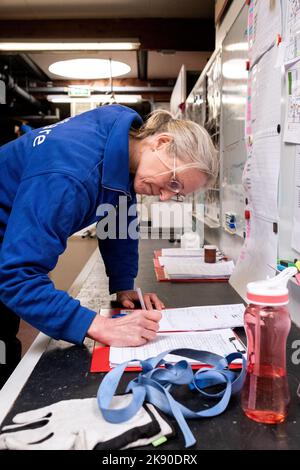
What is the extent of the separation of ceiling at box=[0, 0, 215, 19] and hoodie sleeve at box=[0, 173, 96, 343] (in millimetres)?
3332

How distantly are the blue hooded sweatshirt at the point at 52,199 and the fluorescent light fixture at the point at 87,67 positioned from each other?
2612mm

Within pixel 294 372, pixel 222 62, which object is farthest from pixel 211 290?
pixel 222 62

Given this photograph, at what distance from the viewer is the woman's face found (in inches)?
42.7

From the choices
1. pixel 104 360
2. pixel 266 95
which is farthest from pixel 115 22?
pixel 104 360

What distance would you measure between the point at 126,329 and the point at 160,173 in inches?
16.3

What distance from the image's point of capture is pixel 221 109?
1.98 metres

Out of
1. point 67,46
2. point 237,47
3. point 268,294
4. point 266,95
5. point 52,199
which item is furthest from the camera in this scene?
point 67,46

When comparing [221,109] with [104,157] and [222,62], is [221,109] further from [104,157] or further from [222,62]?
[104,157]

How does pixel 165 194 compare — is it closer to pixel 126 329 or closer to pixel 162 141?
pixel 162 141

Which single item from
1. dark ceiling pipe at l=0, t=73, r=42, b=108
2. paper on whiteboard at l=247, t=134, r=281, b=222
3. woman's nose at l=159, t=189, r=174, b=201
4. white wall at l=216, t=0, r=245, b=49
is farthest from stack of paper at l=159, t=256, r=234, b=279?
dark ceiling pipe at l=0, t=73, r=42, b=108

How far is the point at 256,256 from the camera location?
1.36 meters

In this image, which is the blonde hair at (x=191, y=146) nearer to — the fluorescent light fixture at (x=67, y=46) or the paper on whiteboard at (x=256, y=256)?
the paper on whiteboard at (x=256, y=256)

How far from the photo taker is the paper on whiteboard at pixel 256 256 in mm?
1220

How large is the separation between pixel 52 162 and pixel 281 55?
2.17ft
